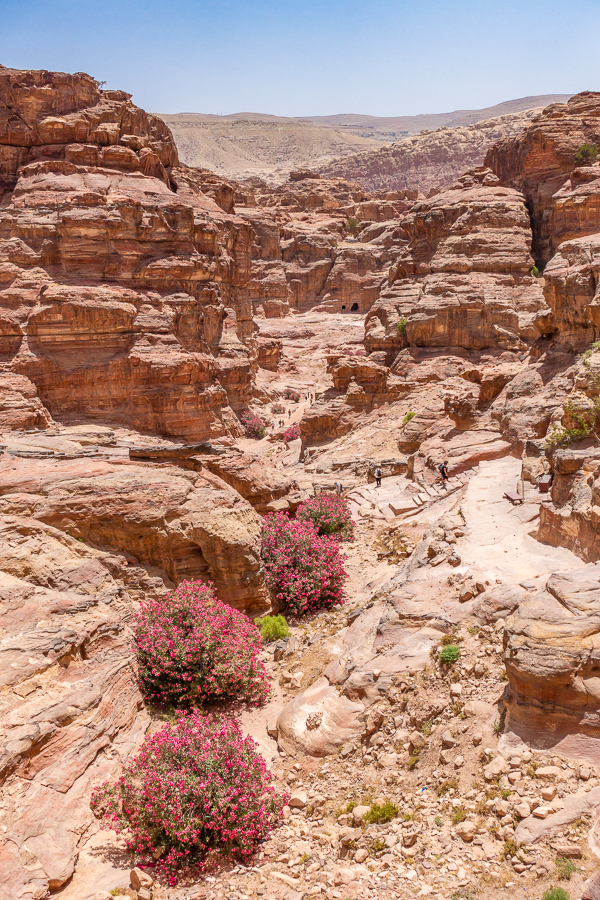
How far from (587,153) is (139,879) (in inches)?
1457

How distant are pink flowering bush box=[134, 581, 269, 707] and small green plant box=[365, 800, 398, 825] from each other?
4169 millimetres

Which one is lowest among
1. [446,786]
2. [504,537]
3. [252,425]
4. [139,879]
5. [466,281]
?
[252,425]

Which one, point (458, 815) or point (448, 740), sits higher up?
point (458, 815)

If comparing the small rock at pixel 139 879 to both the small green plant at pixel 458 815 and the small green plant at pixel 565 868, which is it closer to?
the small green plant at pixel 458 815

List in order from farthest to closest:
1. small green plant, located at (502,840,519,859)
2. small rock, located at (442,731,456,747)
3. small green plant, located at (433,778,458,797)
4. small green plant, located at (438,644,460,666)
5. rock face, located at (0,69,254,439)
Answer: rock face, located at (0,69,254,439) < small green plant, located at (438,644,460,666) < small rock, located at (442,731,456,747) < small green plant, located at (433,778,458,797) < small green plant, located at (502,840,519,859)

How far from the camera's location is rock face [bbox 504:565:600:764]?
275 inches

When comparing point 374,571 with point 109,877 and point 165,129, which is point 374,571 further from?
point 165,129

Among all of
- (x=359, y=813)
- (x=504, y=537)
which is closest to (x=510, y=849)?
(x=359, y=813)

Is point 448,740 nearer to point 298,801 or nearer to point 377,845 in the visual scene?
point 377,845

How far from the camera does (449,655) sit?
9648 mm

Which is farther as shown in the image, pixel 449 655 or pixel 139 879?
pixel 449 655

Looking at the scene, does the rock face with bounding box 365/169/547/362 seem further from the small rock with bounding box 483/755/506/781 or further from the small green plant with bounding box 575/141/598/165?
A: the small rock with bounding box 483/755/506/781

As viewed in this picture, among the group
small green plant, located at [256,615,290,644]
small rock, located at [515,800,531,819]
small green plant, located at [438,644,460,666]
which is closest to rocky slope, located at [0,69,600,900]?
small rock, located at [515,800,531,819]

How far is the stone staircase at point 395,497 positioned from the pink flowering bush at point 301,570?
15.6 feet
